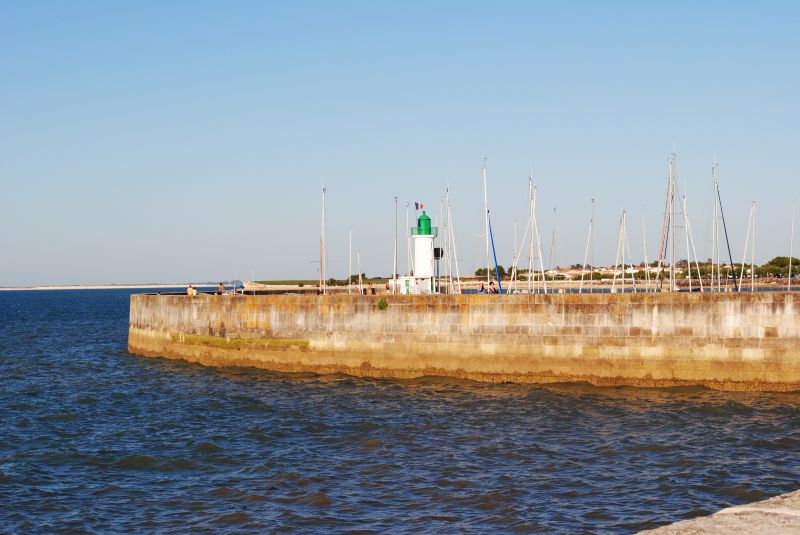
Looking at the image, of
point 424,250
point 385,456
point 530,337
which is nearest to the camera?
point 385,456

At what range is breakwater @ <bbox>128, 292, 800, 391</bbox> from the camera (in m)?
27.3

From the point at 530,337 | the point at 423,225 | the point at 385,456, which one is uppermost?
the point at 423,225

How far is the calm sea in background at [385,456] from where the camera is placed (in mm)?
15336

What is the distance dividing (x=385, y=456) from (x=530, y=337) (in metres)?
11.8

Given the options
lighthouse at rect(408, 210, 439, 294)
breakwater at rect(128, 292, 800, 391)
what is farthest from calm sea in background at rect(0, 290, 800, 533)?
lighthouse at rect(408, 210, 439, 294)

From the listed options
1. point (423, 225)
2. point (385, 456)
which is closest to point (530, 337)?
point (385, 456)

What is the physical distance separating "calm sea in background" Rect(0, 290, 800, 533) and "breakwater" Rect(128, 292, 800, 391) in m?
0.96

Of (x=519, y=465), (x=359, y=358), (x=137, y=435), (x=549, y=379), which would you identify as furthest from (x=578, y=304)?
(x=137, y=435)

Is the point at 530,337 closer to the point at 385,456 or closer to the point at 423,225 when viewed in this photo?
the point at 385,456

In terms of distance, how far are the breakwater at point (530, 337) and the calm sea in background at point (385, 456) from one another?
96cm

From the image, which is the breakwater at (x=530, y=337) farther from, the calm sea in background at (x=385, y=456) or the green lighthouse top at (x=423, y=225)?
the green lighthouse top at (x=423, y=225)

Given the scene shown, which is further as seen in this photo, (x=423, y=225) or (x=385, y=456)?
(x=423, y=225)

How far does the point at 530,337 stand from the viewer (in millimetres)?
30078

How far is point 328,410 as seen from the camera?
26203 millimetres
